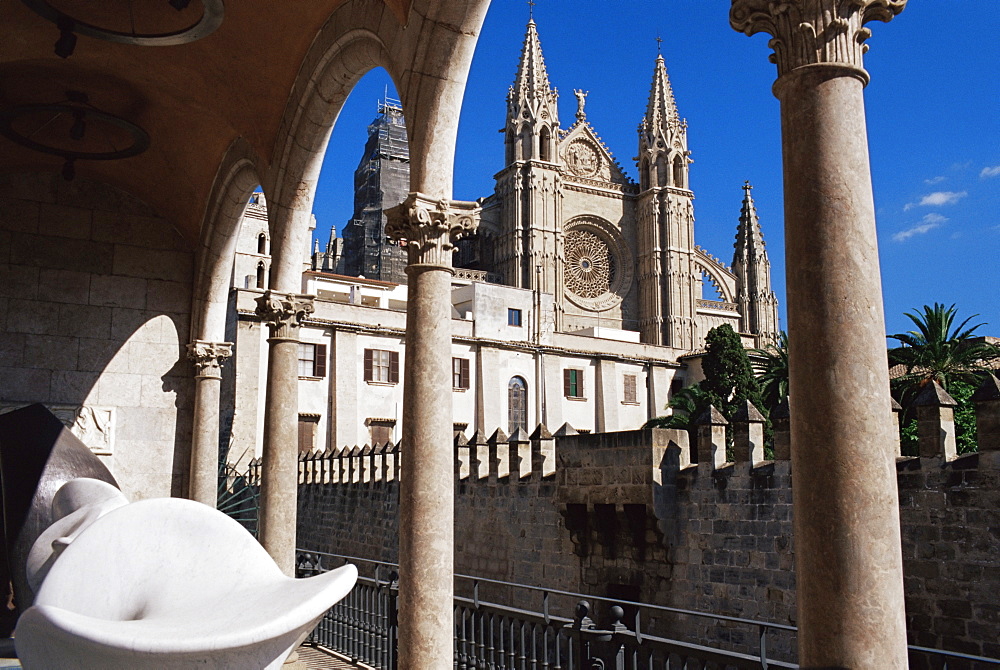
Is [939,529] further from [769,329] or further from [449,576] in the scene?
[769,329]

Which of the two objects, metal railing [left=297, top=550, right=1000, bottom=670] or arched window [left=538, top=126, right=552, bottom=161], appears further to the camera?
arched window [left=538, top=126, right=552, bottom=161]

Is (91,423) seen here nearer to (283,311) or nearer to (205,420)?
(205,420)

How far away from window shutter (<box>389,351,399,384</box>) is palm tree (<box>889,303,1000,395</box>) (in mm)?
15114

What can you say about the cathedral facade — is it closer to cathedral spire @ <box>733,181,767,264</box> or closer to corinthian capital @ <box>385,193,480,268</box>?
cathedral spire @ <box>733,181,767,264</box>

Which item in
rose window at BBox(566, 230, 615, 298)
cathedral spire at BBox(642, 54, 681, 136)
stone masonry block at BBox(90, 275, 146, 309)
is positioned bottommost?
stone masonry block at BBox(90, 275, 146, 309)

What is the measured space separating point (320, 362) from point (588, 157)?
27.4 meters

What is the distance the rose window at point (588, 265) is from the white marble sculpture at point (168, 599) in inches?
1748

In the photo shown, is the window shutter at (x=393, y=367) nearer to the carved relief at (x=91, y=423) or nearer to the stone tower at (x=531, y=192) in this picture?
the stone tower at (x=531, y=192)

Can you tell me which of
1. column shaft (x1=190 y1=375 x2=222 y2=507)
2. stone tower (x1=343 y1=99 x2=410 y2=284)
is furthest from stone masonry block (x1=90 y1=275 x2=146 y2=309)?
stone tower (x1=343 y1=99 x2=410 y2=284)

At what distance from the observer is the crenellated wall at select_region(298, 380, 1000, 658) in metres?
9.27

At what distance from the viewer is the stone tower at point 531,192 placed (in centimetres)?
4453

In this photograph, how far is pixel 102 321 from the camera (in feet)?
33.0

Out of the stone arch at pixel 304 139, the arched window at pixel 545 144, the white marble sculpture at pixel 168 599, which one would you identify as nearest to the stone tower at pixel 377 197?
the arched window at pixel 545 144

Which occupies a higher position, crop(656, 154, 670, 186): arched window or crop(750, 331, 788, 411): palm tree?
crop(656, 154, 670, 186): arched window
